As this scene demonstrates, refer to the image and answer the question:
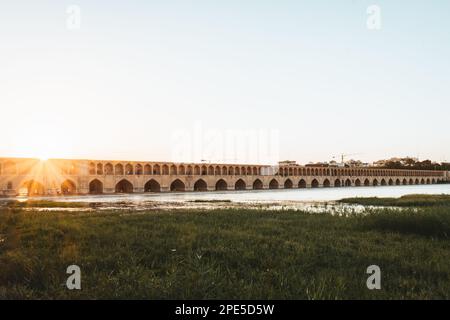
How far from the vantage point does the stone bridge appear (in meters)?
49.7

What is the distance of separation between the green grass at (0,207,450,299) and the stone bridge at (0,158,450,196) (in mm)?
44403

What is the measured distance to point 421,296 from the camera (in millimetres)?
4277

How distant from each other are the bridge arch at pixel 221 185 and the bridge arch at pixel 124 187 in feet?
68.5

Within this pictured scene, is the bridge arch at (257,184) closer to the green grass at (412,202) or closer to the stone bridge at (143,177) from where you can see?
the stone bridge at (143,177)

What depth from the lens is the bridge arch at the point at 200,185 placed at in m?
72.5

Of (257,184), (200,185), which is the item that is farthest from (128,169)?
(257,184)

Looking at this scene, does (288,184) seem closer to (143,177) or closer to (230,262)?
(143,177)

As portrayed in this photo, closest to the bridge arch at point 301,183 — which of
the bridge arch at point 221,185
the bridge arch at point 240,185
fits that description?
the bridge arch at point 240,185

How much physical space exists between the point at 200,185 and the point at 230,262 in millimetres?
67906

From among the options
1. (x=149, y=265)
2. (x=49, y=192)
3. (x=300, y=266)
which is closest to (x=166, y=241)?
(x=149, y=265)

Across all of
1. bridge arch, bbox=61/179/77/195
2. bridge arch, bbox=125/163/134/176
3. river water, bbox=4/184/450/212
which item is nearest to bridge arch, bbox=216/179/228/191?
bridge arch, bbox=125/163/134/176

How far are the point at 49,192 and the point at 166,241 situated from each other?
47625mm
